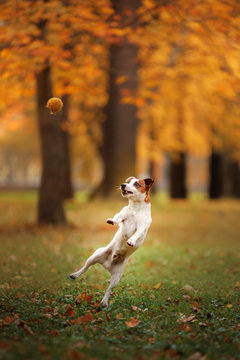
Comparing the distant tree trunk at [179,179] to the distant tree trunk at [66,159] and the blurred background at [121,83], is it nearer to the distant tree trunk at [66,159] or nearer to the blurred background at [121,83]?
the blurred background at [121,83]

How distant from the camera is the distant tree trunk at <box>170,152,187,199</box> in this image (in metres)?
28.7

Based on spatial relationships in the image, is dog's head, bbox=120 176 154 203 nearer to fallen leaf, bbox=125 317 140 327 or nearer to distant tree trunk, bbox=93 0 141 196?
fallen leaf, bbox=125 317 140 327

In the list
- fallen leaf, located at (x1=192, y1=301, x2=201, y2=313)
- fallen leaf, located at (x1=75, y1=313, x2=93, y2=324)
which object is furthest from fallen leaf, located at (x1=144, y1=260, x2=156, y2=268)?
fallen leaf, located at (x1=75, y1=313, x2=93, y2=324)

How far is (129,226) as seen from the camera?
5.73m

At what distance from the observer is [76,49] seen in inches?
561

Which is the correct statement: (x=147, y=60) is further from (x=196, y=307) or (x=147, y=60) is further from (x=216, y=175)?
(x=196, y=307)

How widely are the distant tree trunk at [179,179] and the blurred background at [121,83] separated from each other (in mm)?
61

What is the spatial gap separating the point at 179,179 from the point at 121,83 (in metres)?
10.4

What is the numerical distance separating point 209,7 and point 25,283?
28.6 ft

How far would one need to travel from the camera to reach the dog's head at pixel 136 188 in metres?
5.50

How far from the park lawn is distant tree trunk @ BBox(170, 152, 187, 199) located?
15231 mm

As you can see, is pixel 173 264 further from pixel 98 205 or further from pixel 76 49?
pixel 98 205

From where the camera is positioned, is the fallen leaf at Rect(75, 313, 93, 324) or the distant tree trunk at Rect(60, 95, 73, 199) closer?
the fallen leaf at Rect(75, 313, 93, 324)

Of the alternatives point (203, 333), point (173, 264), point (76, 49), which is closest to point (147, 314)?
point (203, 333)
